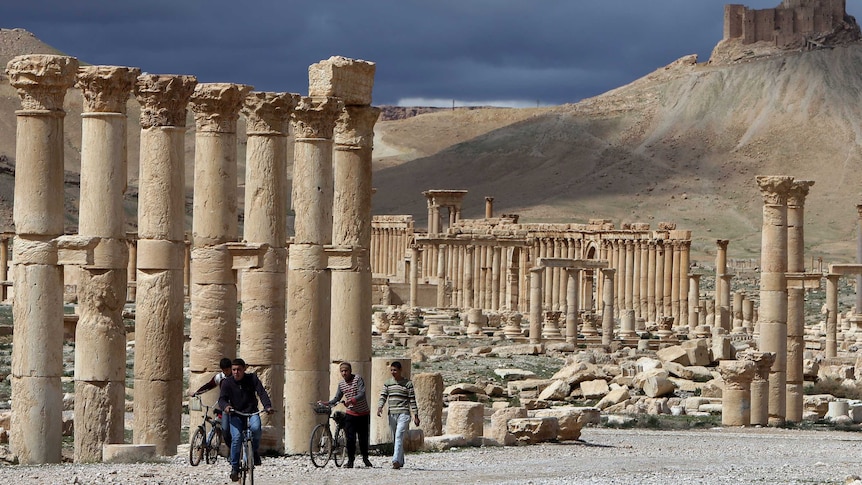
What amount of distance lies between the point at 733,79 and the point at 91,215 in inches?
5592

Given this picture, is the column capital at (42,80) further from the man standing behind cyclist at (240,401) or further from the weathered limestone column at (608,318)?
the weathered limestone column at (608,318)

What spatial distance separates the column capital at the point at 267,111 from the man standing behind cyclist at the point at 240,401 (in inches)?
224

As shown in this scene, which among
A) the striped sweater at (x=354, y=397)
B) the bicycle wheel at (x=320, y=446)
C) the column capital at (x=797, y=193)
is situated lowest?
the bicycle wheel at (x=320, y=446)

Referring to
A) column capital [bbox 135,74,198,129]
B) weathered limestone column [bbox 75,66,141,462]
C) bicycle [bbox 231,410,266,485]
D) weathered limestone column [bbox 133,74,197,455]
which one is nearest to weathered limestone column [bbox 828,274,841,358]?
weathered limestone column [bbox 133,74,197,455]

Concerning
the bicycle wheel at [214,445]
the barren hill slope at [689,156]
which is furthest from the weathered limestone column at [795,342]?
the barren hill slope at [689,156]

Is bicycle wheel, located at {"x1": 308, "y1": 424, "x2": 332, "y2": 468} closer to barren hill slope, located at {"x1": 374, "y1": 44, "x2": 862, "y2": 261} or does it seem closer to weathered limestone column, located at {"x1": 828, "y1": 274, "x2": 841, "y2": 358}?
weathered limestone column, located at {"x1": 828, "y1": 274, "x2": 841, "y2": 358}

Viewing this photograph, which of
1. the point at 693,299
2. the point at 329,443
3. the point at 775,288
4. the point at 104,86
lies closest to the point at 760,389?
the point at 775,288

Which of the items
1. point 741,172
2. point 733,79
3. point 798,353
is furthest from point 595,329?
point 733,79

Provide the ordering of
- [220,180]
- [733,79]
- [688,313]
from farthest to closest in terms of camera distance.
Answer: [733,79] → [688,313] → [220,180]

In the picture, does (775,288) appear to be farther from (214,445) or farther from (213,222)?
(214,445)

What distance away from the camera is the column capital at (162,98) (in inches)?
890

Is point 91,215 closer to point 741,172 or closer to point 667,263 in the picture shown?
point 667,263

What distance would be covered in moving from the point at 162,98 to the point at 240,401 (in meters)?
5.49

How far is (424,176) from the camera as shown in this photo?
6511 inches
